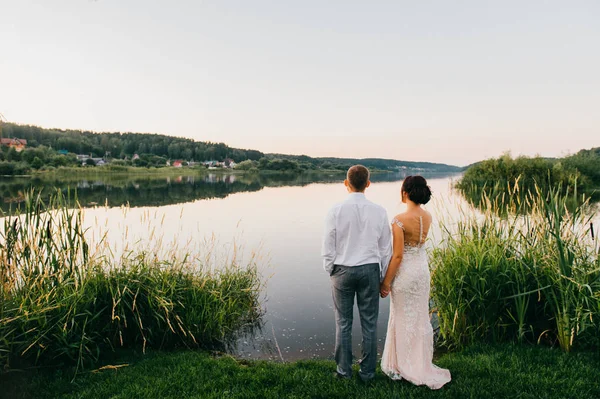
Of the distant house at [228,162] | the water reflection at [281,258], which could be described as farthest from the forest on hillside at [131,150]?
the water reflection at [281,258]

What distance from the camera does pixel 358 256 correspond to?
366cm

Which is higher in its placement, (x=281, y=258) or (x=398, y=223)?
(x=398, y=223)

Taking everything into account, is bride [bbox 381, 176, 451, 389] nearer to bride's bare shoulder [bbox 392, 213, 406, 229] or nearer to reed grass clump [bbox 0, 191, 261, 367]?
bride's bare shoulder [bbox 392, 213, 406, 229]

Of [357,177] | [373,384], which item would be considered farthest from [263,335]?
[357,177]

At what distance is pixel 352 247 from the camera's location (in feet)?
12.1

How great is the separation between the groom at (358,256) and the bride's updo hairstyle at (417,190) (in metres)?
0.41

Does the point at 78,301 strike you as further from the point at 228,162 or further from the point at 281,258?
the point at 228,162

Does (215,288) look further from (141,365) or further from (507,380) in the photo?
(507,380)

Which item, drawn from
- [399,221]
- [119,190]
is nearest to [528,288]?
[399,221]

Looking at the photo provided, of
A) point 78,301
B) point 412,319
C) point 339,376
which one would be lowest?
point 339,376

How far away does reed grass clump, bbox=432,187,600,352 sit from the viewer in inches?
175

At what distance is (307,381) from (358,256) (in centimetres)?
157

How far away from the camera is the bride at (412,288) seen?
3809 mm

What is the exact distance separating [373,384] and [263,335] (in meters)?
3.20
